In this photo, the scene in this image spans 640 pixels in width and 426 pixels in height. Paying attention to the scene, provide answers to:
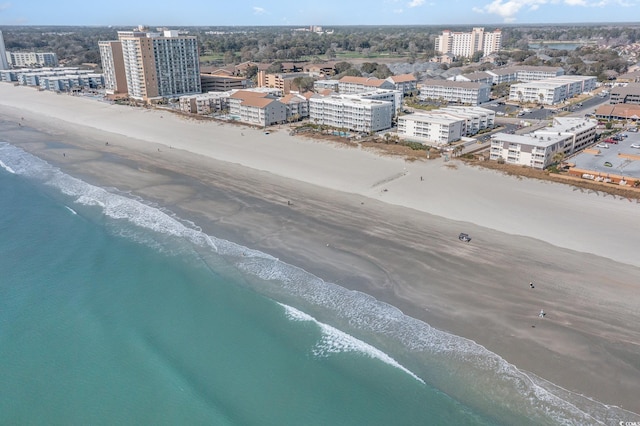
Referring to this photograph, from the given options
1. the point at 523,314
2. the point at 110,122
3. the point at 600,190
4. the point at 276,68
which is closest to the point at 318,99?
the point at 110,122

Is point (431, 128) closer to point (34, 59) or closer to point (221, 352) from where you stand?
point (221, 352)

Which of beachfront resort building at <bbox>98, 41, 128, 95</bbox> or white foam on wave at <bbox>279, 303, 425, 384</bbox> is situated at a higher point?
beachfront resort building at <bbox>98, 41, 128, 95</bbox>

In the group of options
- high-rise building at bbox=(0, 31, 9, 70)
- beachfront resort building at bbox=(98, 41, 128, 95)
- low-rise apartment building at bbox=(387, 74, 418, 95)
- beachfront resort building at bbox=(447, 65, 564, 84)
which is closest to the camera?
low-rise apartment building at bbox=(387, 74, 418, 95)

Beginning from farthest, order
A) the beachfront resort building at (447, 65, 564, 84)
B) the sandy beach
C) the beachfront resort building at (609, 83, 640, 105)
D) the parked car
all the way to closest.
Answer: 1. the beachfront resort building at (447, 65, 564, 84)
2. the beachfront resort building at (609, 83, 640, 105)
3. the parked car
4. the sandy beach

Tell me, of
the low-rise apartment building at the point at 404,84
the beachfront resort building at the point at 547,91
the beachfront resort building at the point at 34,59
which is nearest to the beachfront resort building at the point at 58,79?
the beachfront resort building at the point at 34,59

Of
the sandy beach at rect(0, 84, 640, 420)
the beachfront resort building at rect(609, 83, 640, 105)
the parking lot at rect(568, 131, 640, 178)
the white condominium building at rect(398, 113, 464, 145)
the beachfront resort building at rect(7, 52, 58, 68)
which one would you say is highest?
the beachfront resort building at rect(7, 52, 58, 68)

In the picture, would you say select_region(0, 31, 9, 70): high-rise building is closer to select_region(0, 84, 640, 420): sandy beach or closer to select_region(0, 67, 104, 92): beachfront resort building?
select_region(0, 67, 104, 92): beachfront resort building

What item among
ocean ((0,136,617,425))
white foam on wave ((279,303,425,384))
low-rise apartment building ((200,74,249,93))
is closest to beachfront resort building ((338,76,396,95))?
low-rise apartment building ((200,74,249,93))

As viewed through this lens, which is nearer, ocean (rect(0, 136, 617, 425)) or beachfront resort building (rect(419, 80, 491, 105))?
ocean (rect(0, 136, 617, 425))
